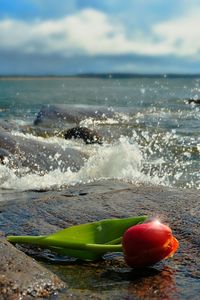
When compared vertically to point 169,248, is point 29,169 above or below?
below

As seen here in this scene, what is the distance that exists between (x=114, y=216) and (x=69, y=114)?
55.8ft

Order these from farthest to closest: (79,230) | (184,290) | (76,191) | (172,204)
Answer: (76,191) → (172,204) → (79,230) → (184,290)

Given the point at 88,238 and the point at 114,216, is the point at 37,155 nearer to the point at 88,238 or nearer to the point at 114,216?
the point at 114,216

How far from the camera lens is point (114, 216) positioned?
497cm

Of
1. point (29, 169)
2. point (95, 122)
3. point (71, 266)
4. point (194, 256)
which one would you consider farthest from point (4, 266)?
point (95, 122)

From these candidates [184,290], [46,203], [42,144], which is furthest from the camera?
[42,144]

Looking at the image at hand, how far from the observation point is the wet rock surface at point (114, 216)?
133 inches

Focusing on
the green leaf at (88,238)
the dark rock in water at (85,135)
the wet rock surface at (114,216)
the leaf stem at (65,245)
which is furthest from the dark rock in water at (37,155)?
the green leaf at (88,238)

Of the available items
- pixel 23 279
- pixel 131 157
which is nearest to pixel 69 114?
pixel 131 157

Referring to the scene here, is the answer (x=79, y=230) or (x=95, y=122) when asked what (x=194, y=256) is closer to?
(x=79, y=230)

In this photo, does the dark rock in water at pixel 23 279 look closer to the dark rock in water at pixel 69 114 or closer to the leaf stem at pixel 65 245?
the leaf stem at pixel 65 245

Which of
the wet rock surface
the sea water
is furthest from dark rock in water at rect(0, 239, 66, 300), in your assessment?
the sea water

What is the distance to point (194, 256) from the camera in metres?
3.99

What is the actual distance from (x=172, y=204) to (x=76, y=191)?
169 cm
